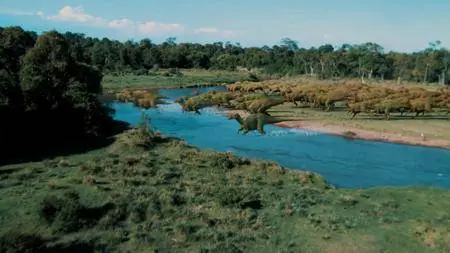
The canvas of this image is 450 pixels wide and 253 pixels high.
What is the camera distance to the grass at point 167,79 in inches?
5246

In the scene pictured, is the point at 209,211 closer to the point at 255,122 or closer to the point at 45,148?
the point at 45,148

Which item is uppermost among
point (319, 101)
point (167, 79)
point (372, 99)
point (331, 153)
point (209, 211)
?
point (372, 99)

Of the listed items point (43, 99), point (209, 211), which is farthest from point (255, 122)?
point (209, 211)

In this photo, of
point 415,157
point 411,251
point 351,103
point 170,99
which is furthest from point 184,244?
point 170,99

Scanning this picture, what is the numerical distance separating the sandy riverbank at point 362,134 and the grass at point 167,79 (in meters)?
60.6

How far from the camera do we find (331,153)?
192 ft

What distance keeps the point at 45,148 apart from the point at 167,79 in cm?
10123

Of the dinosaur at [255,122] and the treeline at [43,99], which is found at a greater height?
the treeline at [43,99]

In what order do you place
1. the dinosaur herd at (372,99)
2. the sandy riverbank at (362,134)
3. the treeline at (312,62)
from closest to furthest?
1. the sandy riverbank at (362,134)
2. the dinosaur herd at (372,99)
3. the treeline at (312,62)

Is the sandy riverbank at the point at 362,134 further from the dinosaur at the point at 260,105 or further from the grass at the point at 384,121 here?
the dinosaur at the point at 260,105

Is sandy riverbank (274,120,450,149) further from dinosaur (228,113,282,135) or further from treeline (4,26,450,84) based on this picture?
treeline (4,26,450,84)

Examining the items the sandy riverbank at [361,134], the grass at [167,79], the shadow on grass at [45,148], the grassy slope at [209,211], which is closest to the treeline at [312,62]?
the grass at [167,79]

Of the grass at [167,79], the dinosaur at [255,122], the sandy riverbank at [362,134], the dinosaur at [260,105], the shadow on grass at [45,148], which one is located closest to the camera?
the shadow on grass at [45,148]

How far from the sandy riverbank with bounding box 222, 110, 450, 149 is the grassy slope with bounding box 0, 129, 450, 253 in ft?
88.2
